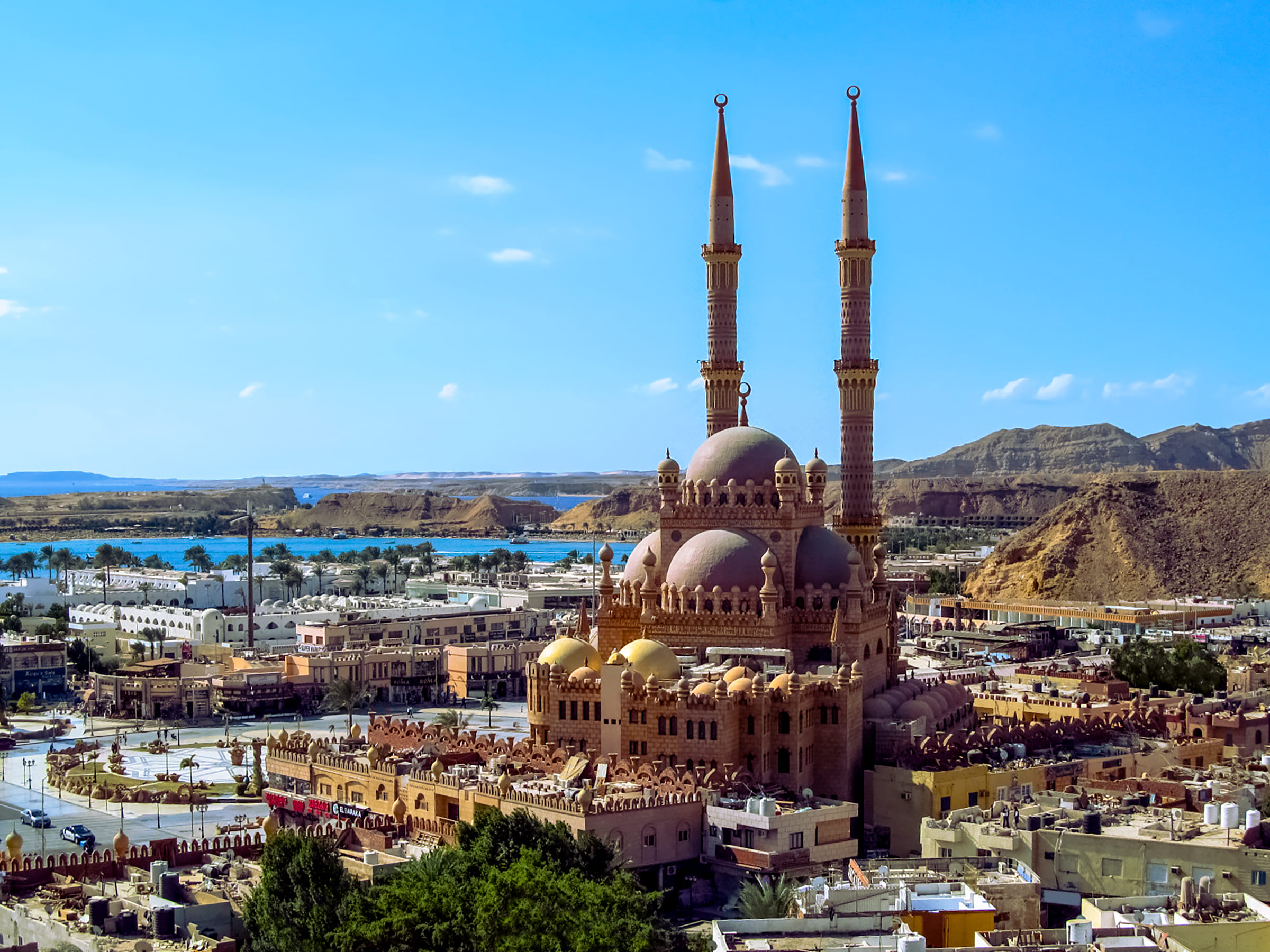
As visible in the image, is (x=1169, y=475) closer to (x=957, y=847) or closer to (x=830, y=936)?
(x=957, y=847)

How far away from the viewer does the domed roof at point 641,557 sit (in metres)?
57.7

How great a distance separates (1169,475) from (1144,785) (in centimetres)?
12951

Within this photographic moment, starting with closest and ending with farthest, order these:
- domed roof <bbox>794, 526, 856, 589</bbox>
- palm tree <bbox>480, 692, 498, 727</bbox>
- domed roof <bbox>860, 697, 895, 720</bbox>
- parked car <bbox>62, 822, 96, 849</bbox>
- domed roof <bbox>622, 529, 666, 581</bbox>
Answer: domed roof <bbox>860, 697, 895, 720</bbox>, parked car <bbox>62, 822, 96, 849</bbox>, domed roof <bbox>794, 526, 856, 589</bbox>, domed roof <bbox>622, 529, 666, 581</bbox>, palm tree <bbox>480, 692, 498, 727</bbox>

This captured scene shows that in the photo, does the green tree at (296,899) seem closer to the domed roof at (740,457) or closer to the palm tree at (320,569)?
the domed roof at (740,457)

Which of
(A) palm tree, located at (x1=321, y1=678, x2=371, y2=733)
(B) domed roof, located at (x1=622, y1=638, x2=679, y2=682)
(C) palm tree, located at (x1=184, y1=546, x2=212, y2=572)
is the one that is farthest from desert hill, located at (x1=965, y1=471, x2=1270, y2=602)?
(B) domed roof, located at (x1=622, y1=638, x2=679, y2=682)

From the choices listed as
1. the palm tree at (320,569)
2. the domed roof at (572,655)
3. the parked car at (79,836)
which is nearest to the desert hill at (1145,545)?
the palm tree at (320,569)

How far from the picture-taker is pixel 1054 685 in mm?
77875

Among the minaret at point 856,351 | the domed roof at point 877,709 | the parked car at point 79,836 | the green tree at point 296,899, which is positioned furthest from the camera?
the minaret at point 856,351

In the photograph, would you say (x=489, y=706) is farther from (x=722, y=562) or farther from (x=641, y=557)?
(x=722, y=562)

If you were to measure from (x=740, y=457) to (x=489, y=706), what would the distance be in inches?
1457

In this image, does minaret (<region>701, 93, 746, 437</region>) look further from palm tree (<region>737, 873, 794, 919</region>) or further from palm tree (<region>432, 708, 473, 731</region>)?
palm tree (<region>737, 873, 794, 919</region>)

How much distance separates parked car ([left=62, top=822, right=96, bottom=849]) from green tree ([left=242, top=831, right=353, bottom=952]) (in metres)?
21.4

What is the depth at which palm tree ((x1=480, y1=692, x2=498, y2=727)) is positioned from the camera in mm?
88875

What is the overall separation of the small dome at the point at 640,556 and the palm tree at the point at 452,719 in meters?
16.3
